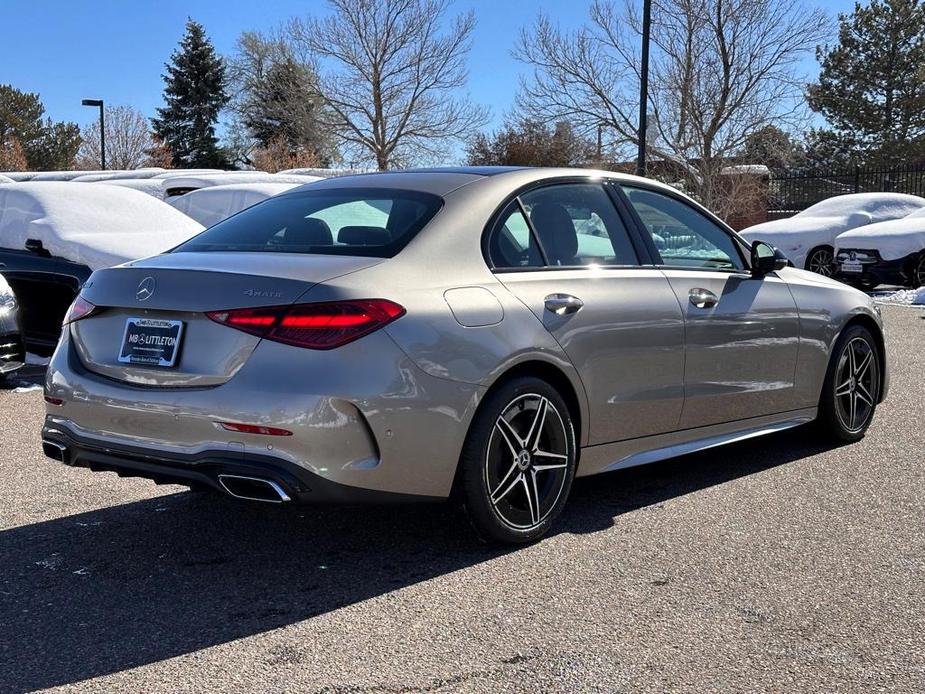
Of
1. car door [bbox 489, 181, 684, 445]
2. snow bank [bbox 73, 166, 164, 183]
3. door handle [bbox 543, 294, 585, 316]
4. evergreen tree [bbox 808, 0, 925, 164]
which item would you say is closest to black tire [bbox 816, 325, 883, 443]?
car door [bbox 489, 181, 684, 445]

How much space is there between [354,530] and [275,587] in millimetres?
763

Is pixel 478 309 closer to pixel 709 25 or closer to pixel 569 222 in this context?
pixel 569 222

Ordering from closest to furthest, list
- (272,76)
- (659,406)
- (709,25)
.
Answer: (659,406), (709,25), (272,76)

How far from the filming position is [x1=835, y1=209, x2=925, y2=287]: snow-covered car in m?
16.5

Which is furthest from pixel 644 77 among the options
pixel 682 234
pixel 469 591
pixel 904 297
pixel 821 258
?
pixel 469 591

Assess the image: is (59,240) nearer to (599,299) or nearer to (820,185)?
(599,299)

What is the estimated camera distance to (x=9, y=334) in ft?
24.5

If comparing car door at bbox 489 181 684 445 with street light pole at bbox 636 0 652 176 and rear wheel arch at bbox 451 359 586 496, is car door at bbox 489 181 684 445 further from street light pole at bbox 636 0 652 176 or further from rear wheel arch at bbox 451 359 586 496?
street light pole at bbox 636 0 652 176

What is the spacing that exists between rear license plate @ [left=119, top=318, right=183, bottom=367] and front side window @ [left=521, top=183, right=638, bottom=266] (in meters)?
1.58

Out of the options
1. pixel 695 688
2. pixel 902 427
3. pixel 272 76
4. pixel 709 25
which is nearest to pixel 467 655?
pixel 695 688

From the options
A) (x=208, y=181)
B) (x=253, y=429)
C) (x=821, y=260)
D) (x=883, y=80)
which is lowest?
(x=253, y=429)

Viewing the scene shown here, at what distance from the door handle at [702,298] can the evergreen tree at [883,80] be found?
50.6 m

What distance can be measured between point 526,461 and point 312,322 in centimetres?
110

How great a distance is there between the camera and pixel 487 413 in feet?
13.4
